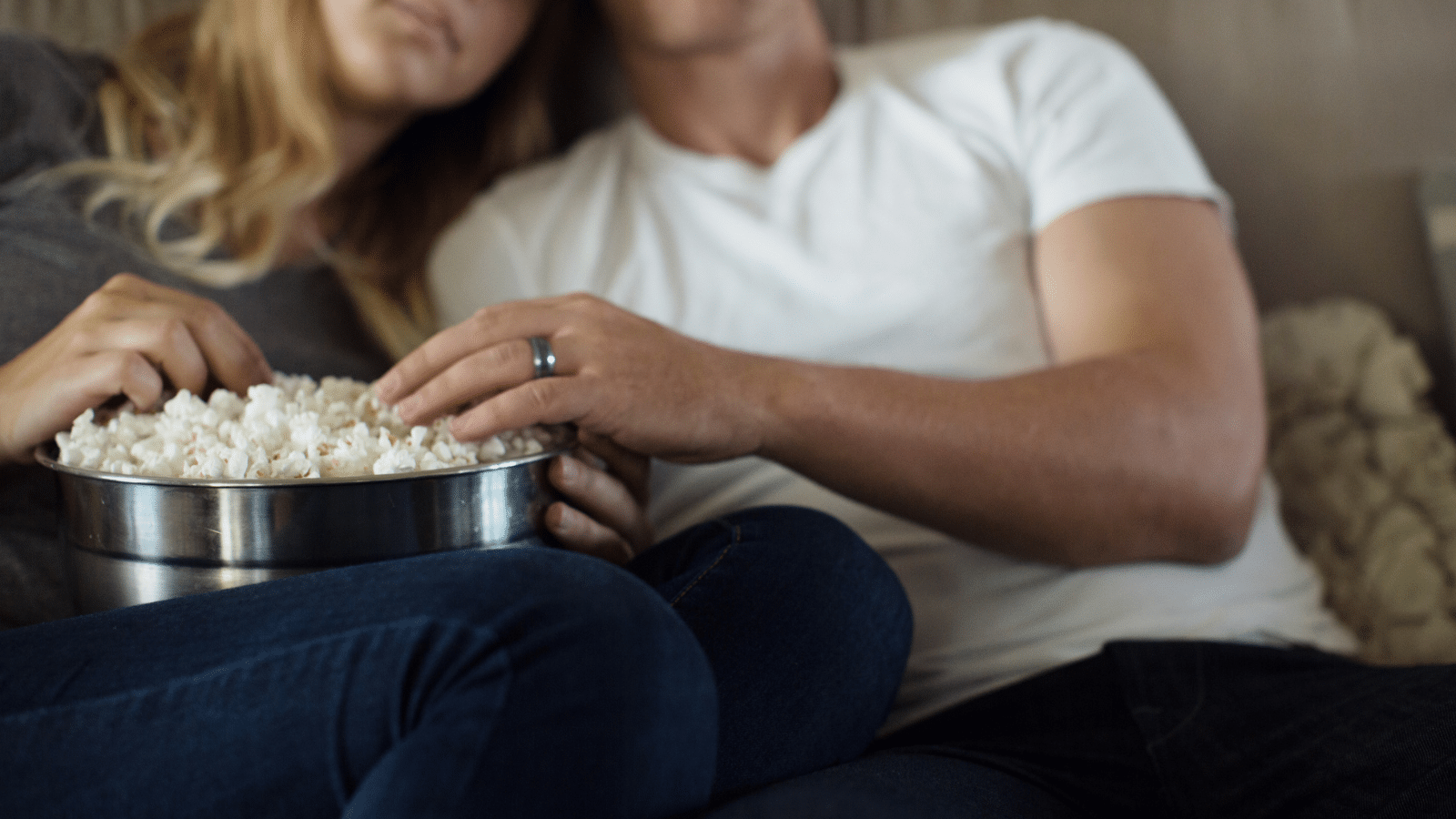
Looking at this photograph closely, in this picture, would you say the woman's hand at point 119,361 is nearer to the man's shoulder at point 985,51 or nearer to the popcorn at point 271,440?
the popcorn at point 271,440

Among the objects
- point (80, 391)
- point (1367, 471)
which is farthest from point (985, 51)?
point (80, 391)

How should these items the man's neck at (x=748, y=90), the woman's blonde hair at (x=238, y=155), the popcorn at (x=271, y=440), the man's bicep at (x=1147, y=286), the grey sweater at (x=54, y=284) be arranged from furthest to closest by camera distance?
1. the man's neck at (x=748, y=90)
2. the woman's blonde hair at (x=238, y=155)
3. the man's bicep at (x=1147, y=286)
4. the grey sweater at (x=54, y=284)
5. the popcorn at (x=271, y=440)

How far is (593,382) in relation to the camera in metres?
0.72

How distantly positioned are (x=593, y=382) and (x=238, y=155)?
0.71 m

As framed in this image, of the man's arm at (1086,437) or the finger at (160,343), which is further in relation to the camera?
the man's arm at (1086,437)

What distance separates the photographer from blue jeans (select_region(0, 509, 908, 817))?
0.52 m

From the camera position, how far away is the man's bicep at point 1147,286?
0.94 metres

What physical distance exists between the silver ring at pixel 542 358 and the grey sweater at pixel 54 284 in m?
0.42

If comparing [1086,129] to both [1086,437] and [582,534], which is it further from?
[582,534]

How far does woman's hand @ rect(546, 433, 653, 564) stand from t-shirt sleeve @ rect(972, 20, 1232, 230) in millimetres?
551

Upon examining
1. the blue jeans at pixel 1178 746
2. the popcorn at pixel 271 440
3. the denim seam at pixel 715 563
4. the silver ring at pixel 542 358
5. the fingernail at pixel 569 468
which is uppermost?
the silver ring at pixel 542 358

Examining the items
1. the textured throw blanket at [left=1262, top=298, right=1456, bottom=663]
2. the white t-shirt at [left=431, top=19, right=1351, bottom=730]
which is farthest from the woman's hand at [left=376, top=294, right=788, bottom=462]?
the textured throw blanket at [left=1262, top=298, right=1456, bottom=663]

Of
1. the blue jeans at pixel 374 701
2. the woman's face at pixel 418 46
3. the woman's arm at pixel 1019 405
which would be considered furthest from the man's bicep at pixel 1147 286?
the woman's face at pixel 418 46

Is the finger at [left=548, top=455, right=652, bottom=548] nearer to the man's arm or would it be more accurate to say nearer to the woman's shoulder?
the man's arm
